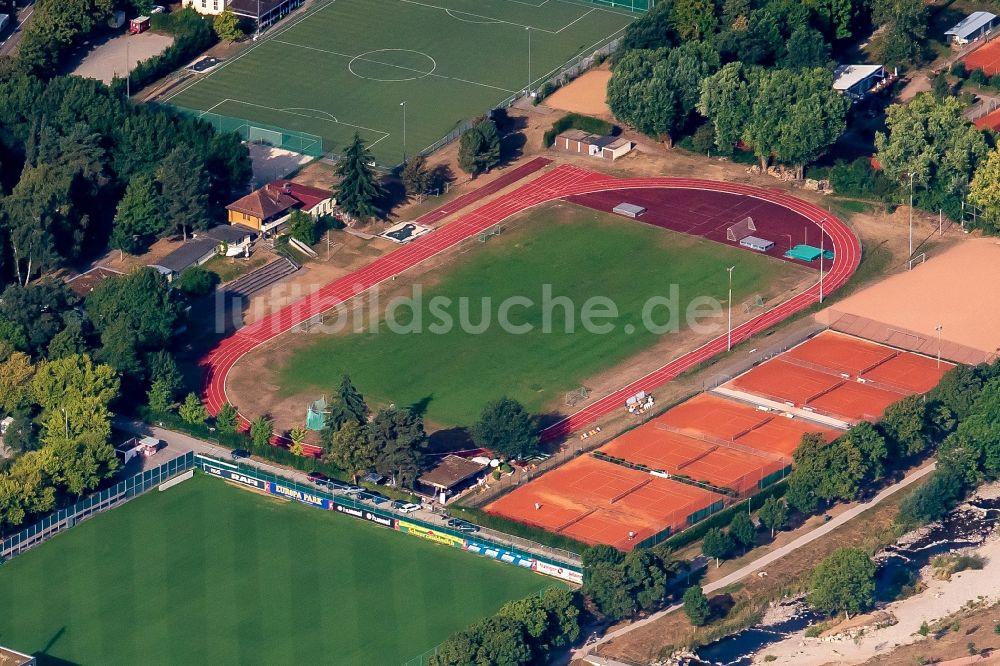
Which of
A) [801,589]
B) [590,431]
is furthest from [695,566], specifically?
[590,431]

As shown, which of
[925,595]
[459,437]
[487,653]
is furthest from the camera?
[459,437]

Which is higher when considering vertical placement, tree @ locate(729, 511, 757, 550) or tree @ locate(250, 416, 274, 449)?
tree @ locate(729, 511, 757, 550)

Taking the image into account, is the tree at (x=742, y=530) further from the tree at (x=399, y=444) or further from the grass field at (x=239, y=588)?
the tree at (x=399, y=444)

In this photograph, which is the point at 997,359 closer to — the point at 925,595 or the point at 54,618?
the point at 925,595

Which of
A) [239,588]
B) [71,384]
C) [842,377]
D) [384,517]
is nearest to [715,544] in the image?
[384,517]

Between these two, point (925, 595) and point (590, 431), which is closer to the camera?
point (925, 595)

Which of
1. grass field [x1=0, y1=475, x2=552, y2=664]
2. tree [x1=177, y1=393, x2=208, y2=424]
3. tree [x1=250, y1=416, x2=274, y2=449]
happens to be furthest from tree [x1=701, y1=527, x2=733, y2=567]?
tree [x1=177, y1=393, x2=208, y2=424]

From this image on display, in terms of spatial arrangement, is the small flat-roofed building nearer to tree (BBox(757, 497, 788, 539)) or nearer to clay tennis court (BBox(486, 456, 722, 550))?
clay tennis court (BBox(486, 456, 722, 550))
